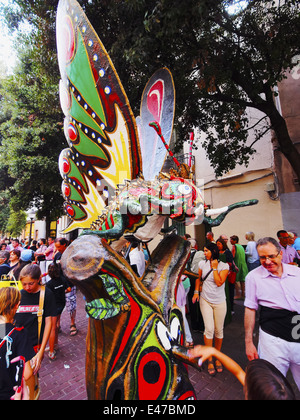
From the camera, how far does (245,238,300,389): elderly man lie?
6.62ft

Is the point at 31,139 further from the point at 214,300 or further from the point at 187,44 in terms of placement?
the point at 214,300

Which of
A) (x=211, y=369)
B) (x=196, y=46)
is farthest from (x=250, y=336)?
(x=196, y=46)

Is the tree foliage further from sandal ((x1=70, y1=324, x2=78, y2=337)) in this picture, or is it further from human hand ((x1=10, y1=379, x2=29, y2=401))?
sandal ((x1=70, y1=324, x2=78, y2=337))

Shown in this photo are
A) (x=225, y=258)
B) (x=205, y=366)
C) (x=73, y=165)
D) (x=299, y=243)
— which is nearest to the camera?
(x=73, y=165)

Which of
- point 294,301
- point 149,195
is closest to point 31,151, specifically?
point 149,195

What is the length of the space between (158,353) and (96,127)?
78.2 inches

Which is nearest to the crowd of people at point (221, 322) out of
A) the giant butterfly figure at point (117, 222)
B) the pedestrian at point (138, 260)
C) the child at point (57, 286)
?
the giant butterfly figure at point (117, 222)

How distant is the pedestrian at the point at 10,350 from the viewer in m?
1.50

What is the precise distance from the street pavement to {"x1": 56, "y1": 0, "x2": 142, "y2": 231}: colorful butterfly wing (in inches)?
85.9

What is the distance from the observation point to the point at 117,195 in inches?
85.1

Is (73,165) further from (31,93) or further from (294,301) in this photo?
(31,93)

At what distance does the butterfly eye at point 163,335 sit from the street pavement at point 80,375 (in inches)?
69.0

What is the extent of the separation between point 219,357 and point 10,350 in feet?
4.49

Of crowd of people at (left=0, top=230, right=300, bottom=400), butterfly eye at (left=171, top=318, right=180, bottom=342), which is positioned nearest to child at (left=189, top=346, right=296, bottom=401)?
crowd of people at (left=0, top=230, right=300, bottom=400)
